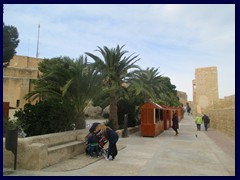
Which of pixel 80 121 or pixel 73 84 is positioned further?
pixel 80 121

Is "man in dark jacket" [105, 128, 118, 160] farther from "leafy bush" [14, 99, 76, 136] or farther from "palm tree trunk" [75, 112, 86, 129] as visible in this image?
"palm tree trunk" [75, 112, 86, 129]

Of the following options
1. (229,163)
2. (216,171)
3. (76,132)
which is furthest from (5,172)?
(229,163)

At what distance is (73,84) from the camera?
1314cm

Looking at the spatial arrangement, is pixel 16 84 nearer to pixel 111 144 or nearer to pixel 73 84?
pixel 73 84

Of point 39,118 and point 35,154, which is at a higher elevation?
point 39,118

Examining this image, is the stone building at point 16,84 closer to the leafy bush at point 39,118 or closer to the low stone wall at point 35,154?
the leafy bush at point 39,118

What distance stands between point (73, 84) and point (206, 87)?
39667 millimetres

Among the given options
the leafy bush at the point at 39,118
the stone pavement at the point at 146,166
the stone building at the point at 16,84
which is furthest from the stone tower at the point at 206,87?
the leafy bush at the point at 39,118

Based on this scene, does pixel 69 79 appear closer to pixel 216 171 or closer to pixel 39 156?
pixel 39 156

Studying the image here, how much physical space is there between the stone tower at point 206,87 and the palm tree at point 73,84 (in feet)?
123

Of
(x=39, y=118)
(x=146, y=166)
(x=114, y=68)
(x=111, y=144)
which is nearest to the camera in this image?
(x=146, y=166)

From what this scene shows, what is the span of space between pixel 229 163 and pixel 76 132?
576cm

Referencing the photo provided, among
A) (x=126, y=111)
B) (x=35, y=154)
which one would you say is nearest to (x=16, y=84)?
(x=126, y=111)

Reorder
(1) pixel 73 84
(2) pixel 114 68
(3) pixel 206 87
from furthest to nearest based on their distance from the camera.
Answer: (3) pixel 206 87, (2) pixel 114 68, (1) pixel 73 84
